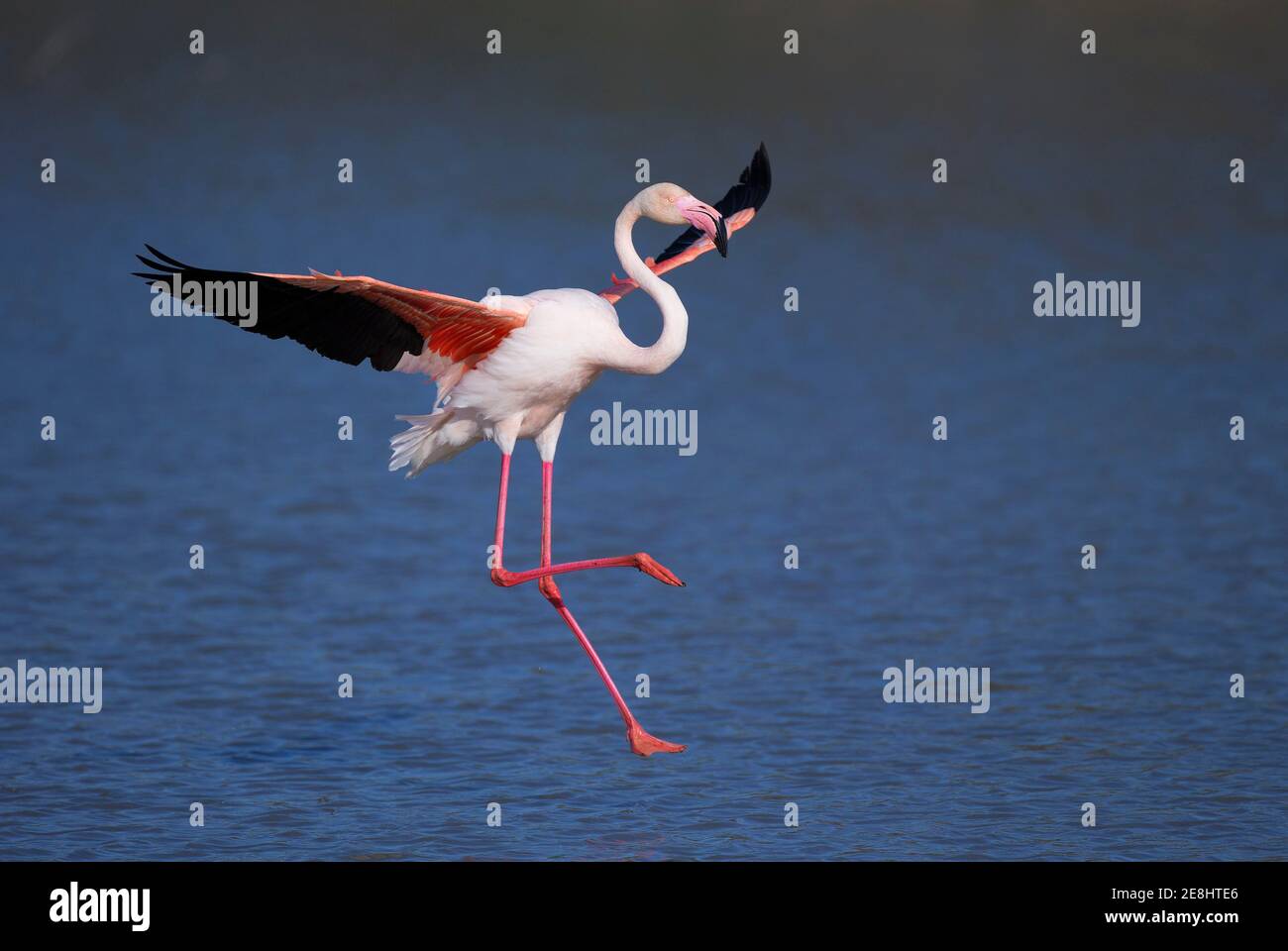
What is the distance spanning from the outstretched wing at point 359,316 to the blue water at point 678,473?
2.35 meters

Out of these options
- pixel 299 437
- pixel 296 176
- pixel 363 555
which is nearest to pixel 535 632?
pixel 363 555

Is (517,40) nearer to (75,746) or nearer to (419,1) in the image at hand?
(419,1)

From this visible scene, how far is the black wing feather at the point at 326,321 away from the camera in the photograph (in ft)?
30.6

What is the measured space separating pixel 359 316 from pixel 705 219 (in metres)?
1.73

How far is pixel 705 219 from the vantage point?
32.9 feet

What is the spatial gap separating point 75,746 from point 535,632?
11.1 feet

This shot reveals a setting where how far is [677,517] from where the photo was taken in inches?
660

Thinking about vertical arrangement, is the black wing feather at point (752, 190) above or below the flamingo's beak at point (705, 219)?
above
